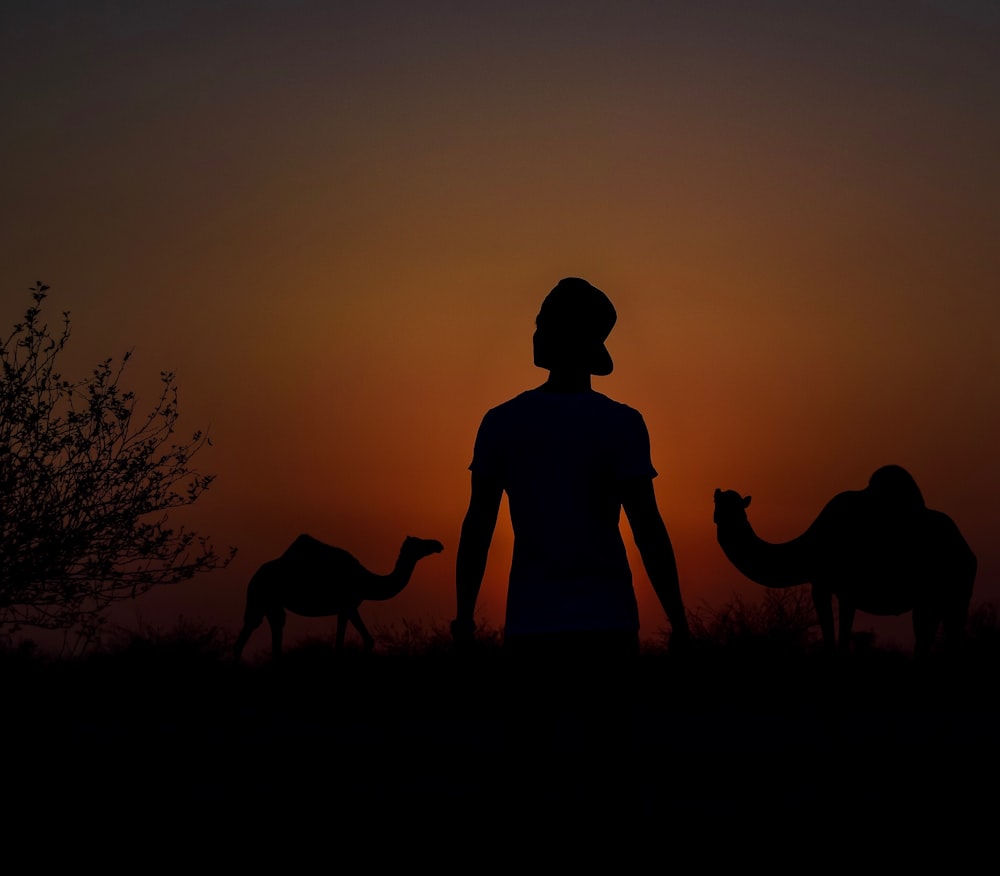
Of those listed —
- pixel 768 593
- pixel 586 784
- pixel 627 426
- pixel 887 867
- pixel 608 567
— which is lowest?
pixel 887 867

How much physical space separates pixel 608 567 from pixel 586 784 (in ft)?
2.33

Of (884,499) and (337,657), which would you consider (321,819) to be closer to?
(884,499)

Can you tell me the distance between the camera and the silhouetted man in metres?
4.36

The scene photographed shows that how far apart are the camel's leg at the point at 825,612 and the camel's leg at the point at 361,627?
6867 millimetres

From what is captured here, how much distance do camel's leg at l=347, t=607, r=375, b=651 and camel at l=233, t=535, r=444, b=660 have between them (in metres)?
0.07

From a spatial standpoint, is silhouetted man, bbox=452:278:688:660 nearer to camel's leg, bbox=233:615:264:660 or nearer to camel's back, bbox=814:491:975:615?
camel's back, bbox=814:491:975:615

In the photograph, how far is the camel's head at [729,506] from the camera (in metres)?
15.5

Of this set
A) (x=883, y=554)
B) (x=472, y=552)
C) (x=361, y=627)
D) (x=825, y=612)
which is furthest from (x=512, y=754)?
(x=361, y=627)

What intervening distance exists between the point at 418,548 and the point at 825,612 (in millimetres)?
9095

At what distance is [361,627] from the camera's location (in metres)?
20.7

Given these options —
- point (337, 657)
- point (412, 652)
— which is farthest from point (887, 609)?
point (337, 657)

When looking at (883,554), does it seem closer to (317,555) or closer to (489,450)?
(317,555)

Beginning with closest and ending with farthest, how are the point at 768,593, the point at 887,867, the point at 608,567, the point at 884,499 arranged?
the point at 608,567
the point at 887,867
the point at 884,499
the point at 768,593

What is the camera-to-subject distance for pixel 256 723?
1189 cm
